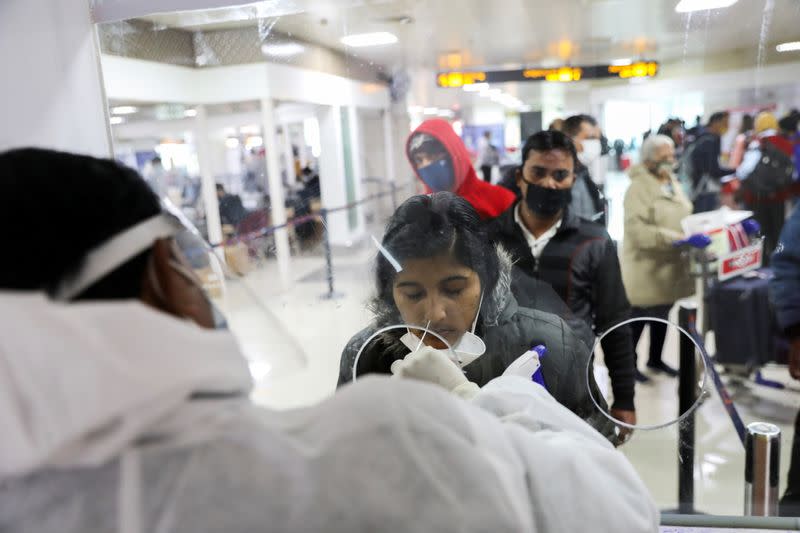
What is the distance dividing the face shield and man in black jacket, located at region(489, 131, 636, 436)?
2.15 ft

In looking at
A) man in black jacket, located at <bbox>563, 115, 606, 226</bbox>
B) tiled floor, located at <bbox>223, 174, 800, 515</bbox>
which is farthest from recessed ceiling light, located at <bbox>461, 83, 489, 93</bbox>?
tiled floor, located at <bbox>223, 174, 800, 515</bbox>

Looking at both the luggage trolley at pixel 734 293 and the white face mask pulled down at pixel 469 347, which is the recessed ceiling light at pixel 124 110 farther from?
the luggage trolley at pixel 734 293

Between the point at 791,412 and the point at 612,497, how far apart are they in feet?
5.53

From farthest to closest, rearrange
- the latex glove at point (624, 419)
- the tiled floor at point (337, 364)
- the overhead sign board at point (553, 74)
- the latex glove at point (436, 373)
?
the latex glove at point (624, 419) < the overhead sign board at point (553, 74) < the tiled floor at point (337, 364) < the latex glove at point (436, 373)

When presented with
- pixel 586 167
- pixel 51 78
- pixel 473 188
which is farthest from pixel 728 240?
pixel 51 78

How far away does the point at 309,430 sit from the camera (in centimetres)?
55

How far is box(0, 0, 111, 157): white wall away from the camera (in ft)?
4.06

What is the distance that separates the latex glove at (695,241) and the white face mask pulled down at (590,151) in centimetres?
35

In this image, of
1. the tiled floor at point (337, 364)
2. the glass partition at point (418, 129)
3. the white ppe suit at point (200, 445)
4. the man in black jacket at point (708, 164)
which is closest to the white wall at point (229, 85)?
the glass partition at point (418, 129)

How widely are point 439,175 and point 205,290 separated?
0.85 meters

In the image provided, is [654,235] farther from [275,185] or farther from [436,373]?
[275,185]

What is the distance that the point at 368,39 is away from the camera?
4.63 ft

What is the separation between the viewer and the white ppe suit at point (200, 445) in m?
0.45

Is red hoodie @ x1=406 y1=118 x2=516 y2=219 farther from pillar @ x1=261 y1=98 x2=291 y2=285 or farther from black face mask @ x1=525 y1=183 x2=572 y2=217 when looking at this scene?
pillar @ x1=261 y1=98 x2=291 y2=285
